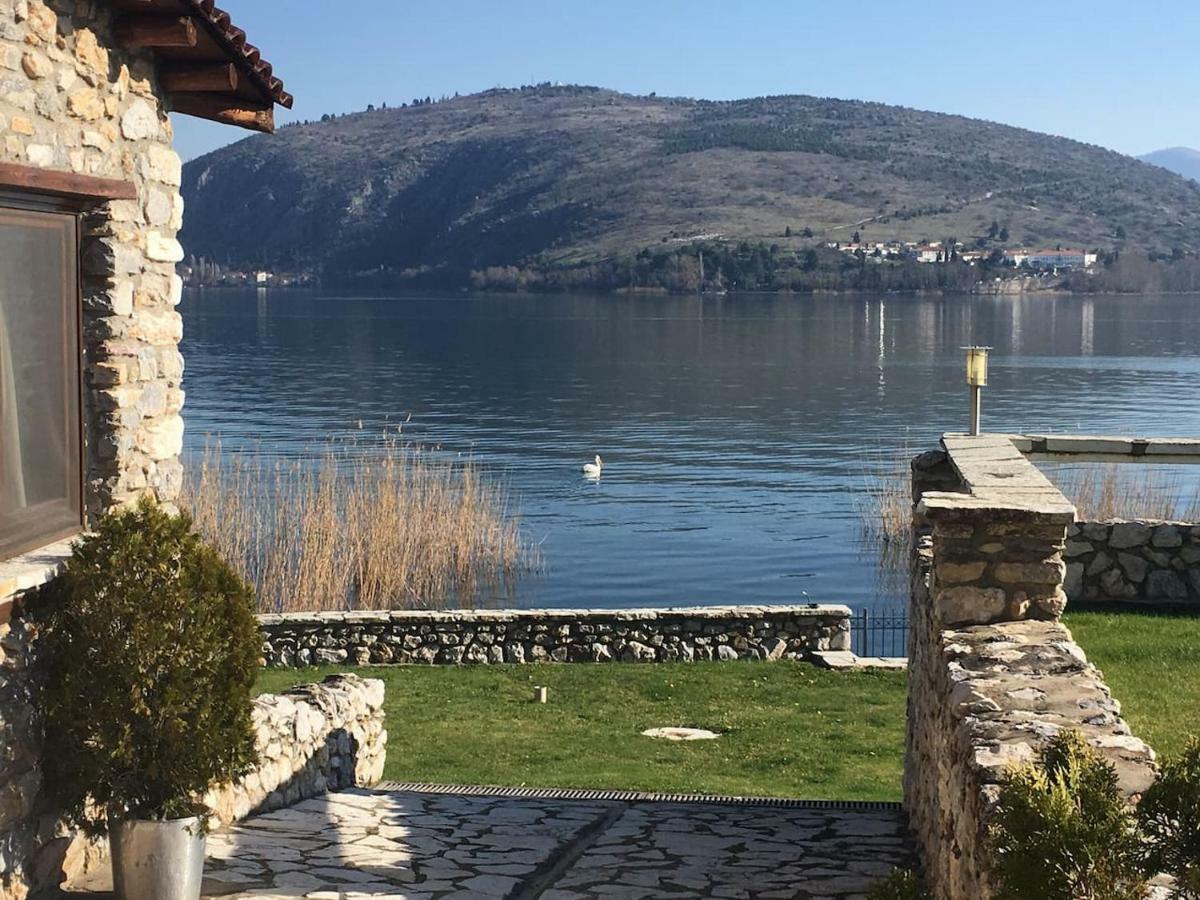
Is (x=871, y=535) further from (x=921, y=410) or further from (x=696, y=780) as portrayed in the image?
(x=921, y=410)

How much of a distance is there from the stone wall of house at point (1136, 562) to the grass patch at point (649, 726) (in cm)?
210

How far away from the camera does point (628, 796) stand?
10.8m

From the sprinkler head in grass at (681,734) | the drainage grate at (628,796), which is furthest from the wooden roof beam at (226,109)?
the sprinkler head in grass at (681,734)

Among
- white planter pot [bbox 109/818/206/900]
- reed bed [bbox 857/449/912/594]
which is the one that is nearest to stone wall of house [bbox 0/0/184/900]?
white planter pot [bbox 109/818/206/900]

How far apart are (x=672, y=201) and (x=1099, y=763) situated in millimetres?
166064

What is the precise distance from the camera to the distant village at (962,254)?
492 feet

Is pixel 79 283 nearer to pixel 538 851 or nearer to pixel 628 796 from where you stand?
pixel 538 851

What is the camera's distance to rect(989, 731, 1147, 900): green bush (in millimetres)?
3941

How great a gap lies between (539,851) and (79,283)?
3.73 metres

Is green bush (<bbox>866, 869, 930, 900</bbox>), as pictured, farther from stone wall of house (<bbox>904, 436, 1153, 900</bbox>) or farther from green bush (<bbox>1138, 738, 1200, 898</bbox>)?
green bush (<bbox>1138, 738, 1200, 898</bbox>)

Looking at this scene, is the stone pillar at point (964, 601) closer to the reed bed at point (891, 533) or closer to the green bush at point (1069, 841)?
the green bush at point (1069, 841)

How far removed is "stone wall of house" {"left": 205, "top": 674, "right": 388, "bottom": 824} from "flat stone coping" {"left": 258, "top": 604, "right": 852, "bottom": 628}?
6.73 meters

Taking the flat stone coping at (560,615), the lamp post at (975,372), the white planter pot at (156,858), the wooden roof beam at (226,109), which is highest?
the wooden roof beam at (226,109)

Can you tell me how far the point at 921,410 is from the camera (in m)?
59.3
